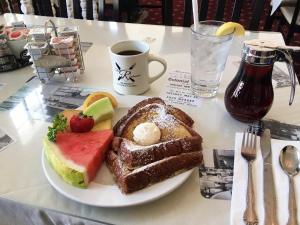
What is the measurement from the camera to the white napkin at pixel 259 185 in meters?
0.49

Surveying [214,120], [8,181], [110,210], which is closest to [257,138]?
[214,120]

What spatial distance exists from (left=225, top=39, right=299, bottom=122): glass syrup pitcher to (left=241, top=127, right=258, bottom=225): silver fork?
0.05 meters

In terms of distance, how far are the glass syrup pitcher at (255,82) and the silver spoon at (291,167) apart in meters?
0.12

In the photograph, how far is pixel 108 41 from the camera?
3.70 feet

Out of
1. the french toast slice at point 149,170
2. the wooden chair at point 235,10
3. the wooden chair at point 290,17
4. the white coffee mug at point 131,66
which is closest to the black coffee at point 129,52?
the white coffee mug at point 131,66

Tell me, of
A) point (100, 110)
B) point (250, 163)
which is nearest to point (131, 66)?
point (100, 110)

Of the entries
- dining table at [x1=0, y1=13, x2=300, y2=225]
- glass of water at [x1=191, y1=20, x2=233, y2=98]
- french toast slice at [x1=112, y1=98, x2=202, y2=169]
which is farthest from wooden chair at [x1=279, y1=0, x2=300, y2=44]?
french toast slice at [x1=112, y1=98, x2=202, y2=169]

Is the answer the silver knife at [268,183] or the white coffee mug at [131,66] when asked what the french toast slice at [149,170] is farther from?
the white coffee mug at [131,66]

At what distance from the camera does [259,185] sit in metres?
0.54

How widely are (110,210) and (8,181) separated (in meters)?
0.22

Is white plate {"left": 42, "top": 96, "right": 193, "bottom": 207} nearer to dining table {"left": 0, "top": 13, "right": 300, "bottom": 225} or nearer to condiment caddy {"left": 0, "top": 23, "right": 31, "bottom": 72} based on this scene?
dining table {"left": 0, "top": 13, "right": 300, "bottom": 225}

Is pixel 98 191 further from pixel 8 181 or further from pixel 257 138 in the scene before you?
pixel 257 138

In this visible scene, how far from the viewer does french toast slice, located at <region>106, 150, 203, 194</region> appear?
0.52 meters

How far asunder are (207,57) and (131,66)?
197mm
